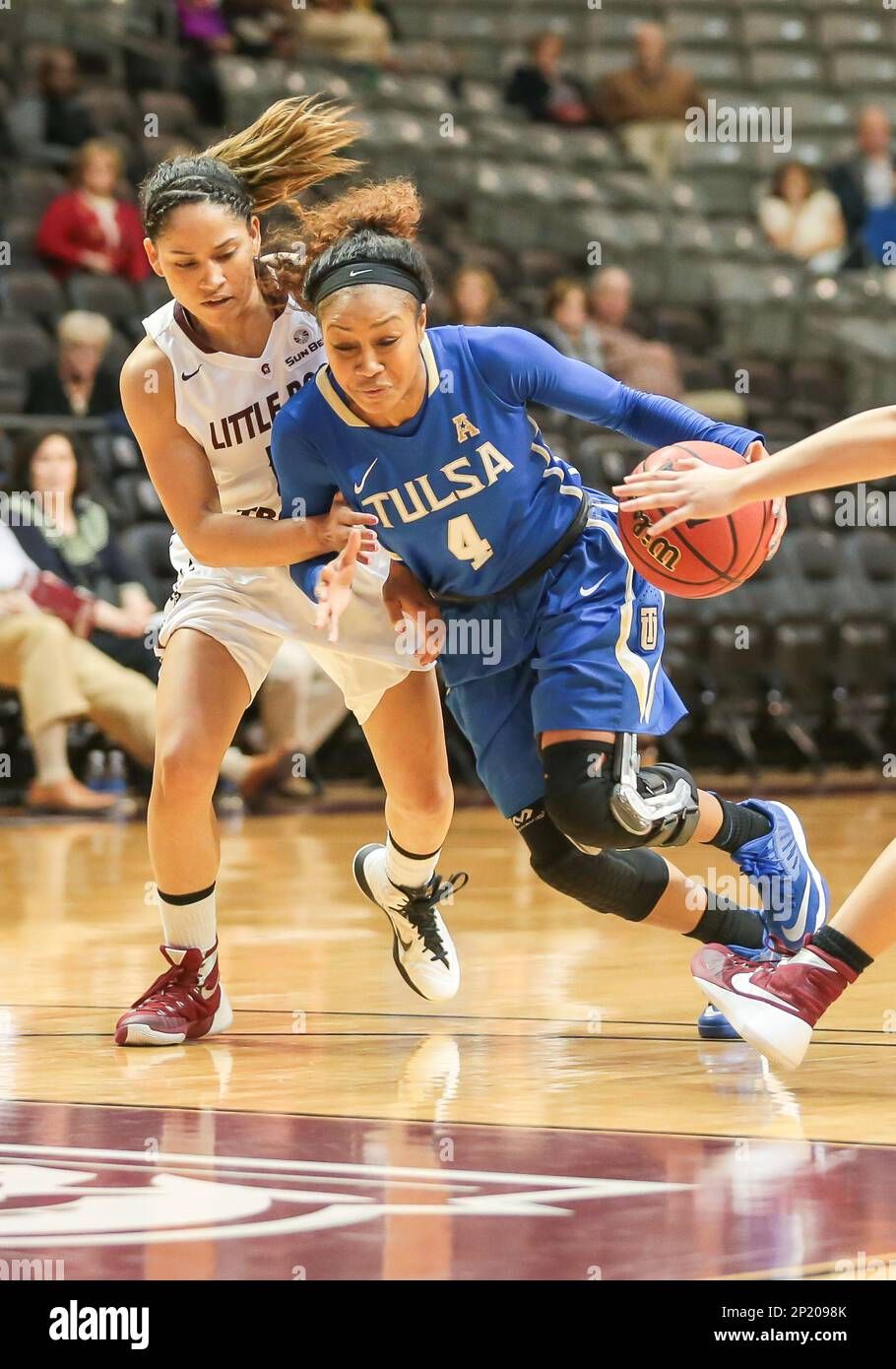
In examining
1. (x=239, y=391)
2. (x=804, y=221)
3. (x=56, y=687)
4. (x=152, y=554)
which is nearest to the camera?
(x=239, y=391)

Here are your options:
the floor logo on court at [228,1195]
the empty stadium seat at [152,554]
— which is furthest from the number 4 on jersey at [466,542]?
the empty stadium seat at [152,554]

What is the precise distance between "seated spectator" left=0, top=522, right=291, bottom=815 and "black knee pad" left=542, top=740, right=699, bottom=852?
507 cm

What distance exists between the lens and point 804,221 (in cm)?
1426

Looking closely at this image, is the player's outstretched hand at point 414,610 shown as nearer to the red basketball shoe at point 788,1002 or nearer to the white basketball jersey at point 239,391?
the white basketball jersey at point 239,391

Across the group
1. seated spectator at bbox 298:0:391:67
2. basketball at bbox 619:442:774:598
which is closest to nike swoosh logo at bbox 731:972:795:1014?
basketball at bbox 619:442:774:598

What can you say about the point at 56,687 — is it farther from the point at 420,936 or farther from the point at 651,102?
the point at 651,102

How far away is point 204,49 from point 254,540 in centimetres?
985

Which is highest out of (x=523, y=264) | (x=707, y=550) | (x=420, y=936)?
(x=523, y=264)

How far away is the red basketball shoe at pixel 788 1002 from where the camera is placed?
3.63m

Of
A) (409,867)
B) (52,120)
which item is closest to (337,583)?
(409,867)

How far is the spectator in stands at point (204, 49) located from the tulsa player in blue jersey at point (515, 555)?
8977 millimetres

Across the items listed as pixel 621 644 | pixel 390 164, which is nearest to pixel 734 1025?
pixel 621 644

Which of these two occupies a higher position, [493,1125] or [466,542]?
[466,542]

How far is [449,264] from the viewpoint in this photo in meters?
12.6
